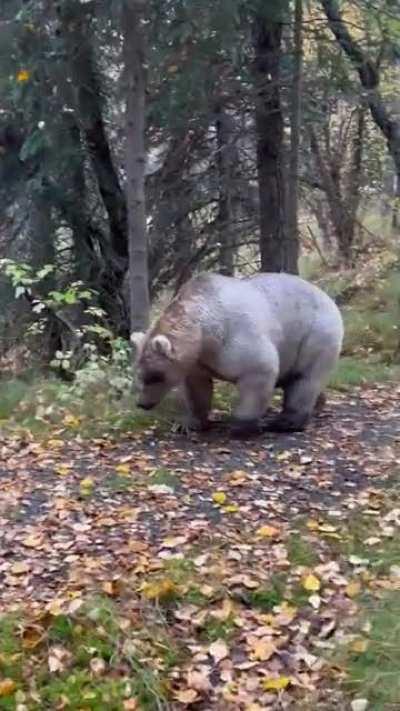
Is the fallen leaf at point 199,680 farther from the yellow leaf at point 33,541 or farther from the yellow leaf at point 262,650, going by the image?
the yellow leaf at point 33,541

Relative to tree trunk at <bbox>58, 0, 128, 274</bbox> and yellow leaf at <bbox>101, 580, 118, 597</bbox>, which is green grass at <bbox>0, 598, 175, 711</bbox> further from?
tree trunk at <bbox>58, 0, 128, 274</bbox>

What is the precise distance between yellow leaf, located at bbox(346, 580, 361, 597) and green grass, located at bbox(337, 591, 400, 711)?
Answer: 206 millimetres

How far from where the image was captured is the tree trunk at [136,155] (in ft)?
31.3

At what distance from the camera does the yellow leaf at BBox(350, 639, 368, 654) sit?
5121 millimetres

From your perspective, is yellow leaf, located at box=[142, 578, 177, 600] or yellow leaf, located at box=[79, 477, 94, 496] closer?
yellow leaf, located at box=[142, 578, 177, 600]

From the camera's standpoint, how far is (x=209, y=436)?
845 cm

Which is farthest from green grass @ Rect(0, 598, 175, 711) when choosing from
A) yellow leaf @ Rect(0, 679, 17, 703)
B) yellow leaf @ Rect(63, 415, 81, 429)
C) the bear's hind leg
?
the bear's hind leg

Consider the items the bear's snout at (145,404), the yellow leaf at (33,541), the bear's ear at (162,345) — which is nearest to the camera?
the yellow leaf at (33,541)

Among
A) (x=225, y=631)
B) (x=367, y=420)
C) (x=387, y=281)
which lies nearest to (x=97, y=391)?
(x=367, y=420)

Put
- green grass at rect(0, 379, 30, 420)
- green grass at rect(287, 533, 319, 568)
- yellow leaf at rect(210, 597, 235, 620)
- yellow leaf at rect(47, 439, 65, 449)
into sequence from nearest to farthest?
yellow leaf at rect(210, 597, 235, 620) → green grass at rect(287, 533, 319, 568) → yellow leaf at rect(47, 439, 65, 449) → green grass at rect(0, 379, 30, 420)

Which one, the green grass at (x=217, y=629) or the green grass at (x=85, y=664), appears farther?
the green grass at (x=217, y=629)

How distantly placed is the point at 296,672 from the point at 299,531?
1.41 meters

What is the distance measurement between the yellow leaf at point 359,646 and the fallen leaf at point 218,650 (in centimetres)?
62

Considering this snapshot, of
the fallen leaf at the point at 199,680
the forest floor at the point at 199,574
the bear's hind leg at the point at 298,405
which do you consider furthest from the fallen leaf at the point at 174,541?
the bear's hind leg at the point at 298,405
